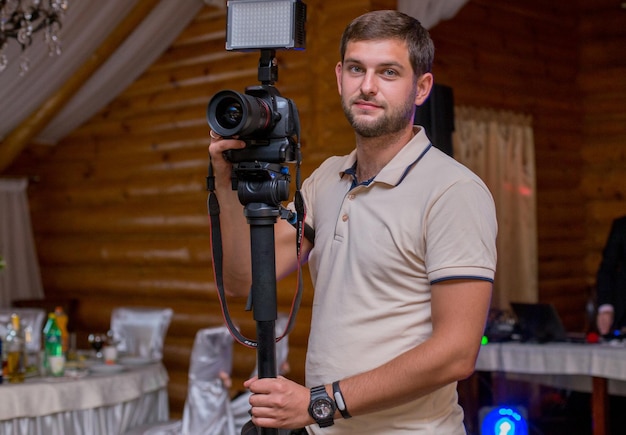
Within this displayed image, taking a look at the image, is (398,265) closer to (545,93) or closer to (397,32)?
(397,32)

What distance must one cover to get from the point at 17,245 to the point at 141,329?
6.92ft

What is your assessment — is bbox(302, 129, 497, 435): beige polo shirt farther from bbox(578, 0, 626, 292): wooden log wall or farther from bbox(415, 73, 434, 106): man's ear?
bbox(578, 0, 626, 292): wooden log wall

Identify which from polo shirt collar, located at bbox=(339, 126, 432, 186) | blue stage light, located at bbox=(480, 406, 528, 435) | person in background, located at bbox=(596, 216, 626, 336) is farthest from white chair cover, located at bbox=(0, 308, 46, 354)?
polo shirt collar, located at bbox=(339, 126, 432, 186)

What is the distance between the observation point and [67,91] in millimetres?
6586

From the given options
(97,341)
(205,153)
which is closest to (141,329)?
(97,341)

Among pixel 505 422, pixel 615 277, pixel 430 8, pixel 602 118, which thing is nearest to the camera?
pixel 505 422

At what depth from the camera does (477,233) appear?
4.82ft

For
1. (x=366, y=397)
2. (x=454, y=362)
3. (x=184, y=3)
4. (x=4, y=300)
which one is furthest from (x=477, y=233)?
(x=4, y=300)

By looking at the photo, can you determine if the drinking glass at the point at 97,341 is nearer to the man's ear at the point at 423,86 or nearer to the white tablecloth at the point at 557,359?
the white tablecloth at the point at 557,359

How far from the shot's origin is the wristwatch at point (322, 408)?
146 centimetres

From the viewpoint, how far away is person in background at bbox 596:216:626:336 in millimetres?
5270

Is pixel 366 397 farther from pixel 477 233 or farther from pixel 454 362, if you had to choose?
pixel 477 233

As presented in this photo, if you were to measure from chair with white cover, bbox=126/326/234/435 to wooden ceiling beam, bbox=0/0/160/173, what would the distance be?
2699 millimetres

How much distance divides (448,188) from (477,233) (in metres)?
0.09
